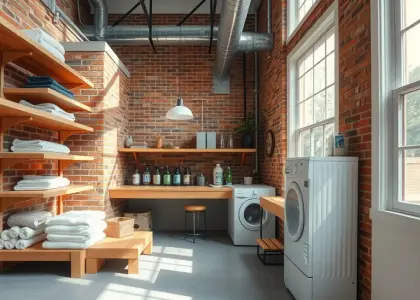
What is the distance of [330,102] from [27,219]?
3319 millimetres

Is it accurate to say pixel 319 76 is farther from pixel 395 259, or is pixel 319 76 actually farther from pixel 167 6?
pixel 167 6

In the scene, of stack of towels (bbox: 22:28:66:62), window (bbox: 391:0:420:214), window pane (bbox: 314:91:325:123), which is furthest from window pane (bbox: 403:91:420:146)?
stack of towels (bbox: 22:28:66:62)

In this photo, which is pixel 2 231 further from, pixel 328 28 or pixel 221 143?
pixel 328 28

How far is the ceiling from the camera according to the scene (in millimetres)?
5535

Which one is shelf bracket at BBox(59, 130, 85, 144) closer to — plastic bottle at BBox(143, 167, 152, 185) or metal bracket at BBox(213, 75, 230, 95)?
plastic bottle at BBox(143, 167, 152, 185)

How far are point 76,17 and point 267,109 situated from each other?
11.4 feet

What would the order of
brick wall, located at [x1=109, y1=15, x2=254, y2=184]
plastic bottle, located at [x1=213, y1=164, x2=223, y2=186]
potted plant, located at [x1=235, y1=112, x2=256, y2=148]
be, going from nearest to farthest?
plastic bottle, located at [x1=213, y1=164, x2=223, y2=186], potted plant, located at [x1=235, y1=112, x2=256, y2=148], brick wall, located at [x1=109, y1=15, x2=254, y2=184]

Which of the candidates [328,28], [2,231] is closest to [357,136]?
[328,28]

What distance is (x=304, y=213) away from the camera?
2445 mm

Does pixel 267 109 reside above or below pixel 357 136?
above

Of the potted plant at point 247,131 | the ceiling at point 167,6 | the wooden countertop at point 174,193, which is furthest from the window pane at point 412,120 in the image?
the ceiling at point 167,6

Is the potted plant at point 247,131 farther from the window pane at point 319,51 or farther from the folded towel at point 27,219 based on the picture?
the folded towel at point 27,219

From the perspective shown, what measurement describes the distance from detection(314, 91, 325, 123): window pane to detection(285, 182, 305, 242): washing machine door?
41.7 inches

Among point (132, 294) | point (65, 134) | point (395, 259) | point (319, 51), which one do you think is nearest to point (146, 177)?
point (65, 134)
